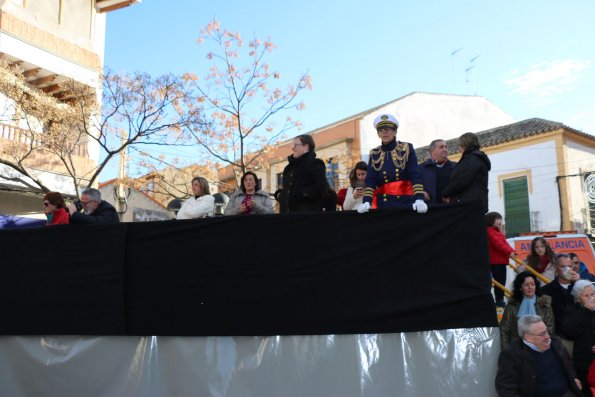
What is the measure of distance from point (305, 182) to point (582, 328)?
298 centimetres

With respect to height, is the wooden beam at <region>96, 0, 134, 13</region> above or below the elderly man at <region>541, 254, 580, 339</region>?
above

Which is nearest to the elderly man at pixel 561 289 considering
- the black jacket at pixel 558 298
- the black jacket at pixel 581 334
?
the black jacket at pixel 558 298

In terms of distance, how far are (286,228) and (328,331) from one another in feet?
3.08

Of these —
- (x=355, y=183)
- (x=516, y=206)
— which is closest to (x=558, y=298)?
(x=355, y=183)

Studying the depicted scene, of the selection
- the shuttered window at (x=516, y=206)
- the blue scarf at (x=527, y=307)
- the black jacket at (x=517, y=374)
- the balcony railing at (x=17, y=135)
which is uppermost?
the balcony railing at (x=17, y=135)

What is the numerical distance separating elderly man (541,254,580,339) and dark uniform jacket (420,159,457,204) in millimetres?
1482

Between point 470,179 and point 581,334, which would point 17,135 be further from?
point 581,334

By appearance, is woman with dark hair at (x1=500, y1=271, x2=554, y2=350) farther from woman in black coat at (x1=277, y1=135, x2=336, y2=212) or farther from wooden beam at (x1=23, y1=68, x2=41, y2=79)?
wooden beam at (x1=23, y1=68, x2=41, y2=79)

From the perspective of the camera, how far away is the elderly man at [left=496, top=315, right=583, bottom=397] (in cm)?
417

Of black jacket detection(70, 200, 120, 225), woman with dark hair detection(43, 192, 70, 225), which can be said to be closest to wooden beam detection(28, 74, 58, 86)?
woman with dark hair detection(43, 192, 70, 225)

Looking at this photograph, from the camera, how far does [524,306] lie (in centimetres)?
546

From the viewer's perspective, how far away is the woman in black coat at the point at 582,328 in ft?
16.0

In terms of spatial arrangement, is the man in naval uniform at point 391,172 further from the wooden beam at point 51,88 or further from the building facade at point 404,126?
the building facade at point 404,126

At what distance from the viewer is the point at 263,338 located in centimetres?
463
